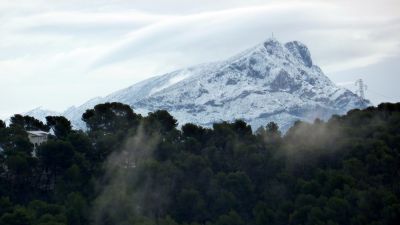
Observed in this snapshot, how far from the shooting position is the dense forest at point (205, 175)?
84.3 meters

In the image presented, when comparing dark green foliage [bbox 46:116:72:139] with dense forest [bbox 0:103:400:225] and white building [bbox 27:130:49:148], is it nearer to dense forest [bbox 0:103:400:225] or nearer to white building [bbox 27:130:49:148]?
dense forest [bbox 0:103:400:225]

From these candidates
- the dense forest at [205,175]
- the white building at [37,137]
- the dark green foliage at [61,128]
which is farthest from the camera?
the white building at [37,137]

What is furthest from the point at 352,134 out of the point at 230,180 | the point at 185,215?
the point at 185,215

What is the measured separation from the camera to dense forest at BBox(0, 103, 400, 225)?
84.3 metres

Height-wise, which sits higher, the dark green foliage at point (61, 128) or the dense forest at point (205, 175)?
the dark green foliage at point (61, 128)

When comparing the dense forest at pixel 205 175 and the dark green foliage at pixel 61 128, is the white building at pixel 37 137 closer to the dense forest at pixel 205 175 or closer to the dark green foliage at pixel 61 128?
the dark green foliage at pixel 61 128

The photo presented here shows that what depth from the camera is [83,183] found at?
3681 inches

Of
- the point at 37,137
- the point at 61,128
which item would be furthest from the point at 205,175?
the point at 37,137

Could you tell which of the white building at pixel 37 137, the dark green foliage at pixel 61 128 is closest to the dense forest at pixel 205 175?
the dark green foliage at pixel 61 128

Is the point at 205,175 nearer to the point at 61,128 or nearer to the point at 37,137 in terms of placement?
the point at 61,128

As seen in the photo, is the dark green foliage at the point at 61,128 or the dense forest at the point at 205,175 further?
the dark green foliage at the point at 61,128

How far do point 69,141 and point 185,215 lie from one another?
17768mm

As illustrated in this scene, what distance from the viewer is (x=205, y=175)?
310 feet

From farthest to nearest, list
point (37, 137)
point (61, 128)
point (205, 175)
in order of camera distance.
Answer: point (37, 137)
point (61, 128)
point (205, 175)
